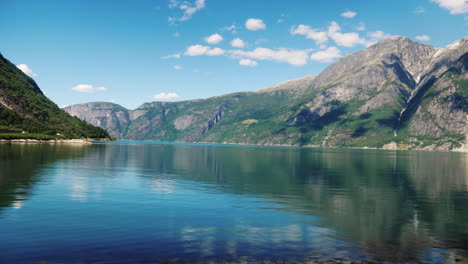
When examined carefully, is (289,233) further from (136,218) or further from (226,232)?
(136,218)

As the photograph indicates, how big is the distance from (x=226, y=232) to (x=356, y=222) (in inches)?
619

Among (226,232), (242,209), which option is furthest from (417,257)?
(242,209)

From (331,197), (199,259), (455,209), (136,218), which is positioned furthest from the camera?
(331,197)

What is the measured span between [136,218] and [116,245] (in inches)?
397

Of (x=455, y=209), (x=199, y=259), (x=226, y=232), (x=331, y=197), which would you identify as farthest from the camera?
(x=331, y=197)

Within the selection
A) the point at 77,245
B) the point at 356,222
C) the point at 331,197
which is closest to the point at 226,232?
the point at 77,245

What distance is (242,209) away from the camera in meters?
43.2

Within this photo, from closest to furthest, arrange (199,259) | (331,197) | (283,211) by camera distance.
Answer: (199,259) < (283,211) < (331,197)

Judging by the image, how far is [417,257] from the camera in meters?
26.0

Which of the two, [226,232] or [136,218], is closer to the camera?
[226,232]

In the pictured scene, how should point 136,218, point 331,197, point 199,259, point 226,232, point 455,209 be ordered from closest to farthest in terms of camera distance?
→ 1. point 199,259
2. point 226,232
3. point 136,218
4. point 455,209
5. point 331,197

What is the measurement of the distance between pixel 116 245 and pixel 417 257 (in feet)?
76.4

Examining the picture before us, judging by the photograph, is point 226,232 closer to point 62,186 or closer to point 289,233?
point 289,233

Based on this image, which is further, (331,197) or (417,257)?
(331,197)
